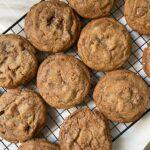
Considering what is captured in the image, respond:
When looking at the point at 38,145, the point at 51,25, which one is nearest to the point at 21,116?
the point at 38,145

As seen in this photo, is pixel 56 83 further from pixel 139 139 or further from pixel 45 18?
pixel 139 139

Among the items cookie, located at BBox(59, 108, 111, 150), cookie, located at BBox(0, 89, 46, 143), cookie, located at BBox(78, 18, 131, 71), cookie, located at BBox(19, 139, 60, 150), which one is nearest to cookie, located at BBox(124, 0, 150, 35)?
cookie, located at BBox(78, 18, 131, 71)

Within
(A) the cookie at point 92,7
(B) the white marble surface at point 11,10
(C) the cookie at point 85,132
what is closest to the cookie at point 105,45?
(A) the cookie at point 92,7

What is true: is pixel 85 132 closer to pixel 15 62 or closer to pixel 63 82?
pixel 63 82

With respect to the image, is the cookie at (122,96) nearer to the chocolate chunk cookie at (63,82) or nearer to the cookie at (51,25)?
the chocolate chunk cookie at (63,82)

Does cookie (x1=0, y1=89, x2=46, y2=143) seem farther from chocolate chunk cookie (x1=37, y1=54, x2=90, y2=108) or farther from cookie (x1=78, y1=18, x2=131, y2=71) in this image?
cookie (x1=78, y1=18, x2=131, y2=71)

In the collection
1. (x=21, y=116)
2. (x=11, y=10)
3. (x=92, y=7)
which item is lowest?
(x=21, y=116)

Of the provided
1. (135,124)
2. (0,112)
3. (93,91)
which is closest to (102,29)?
(93,91)
